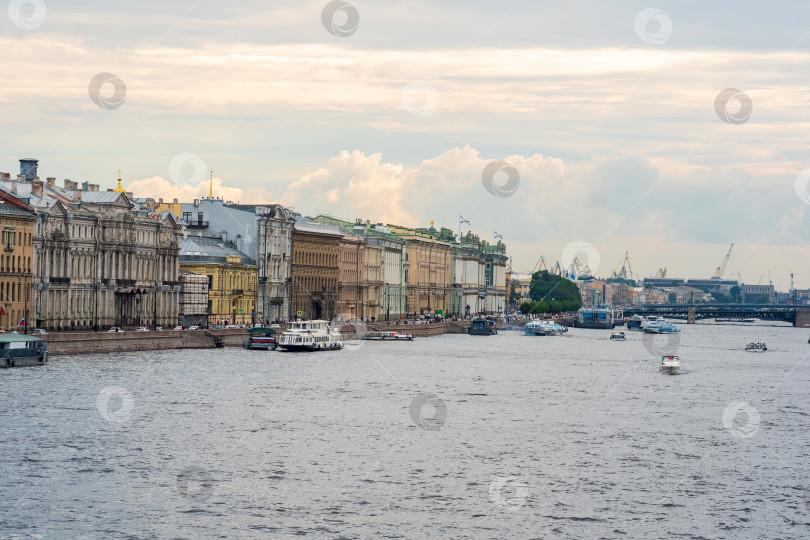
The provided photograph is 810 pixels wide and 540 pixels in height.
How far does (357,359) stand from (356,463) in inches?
1572

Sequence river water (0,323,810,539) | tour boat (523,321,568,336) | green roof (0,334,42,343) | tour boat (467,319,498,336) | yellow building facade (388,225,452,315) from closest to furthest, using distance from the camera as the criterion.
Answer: river water (0,323,810,539)
green roof (0,334,42,343)
tour boat (467,319,498,336)
tour boat (523,321,568,336)
yellow building facade (388,225,452,315)

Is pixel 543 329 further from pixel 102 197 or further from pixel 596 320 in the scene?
pixel 102 197

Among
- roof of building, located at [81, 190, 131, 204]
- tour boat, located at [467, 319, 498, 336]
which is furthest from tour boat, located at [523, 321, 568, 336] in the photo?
roof of building, located at [81, 190, 131, 204]

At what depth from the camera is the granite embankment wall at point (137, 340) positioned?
2398 inches

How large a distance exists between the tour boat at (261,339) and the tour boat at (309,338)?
527 mm

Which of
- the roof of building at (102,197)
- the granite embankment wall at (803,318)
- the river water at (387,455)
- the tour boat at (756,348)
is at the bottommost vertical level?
the river water at (387,455)

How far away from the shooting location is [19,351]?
5459 centimetres

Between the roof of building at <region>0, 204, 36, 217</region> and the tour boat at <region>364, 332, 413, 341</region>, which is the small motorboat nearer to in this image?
the roof of building at <region>0, 204, 36, 217</region>

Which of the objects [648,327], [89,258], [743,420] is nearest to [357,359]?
[89,258]

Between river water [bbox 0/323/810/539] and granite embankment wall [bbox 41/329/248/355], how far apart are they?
1100 millimetres

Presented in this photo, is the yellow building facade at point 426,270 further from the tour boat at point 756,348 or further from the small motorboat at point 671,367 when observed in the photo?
the small motorboat at point 671,367

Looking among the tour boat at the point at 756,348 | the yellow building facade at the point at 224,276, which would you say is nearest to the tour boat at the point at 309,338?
the yellow building facade at the point at 224,276

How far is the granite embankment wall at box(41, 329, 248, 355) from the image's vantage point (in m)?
60.9

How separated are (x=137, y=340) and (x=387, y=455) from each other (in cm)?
3478
